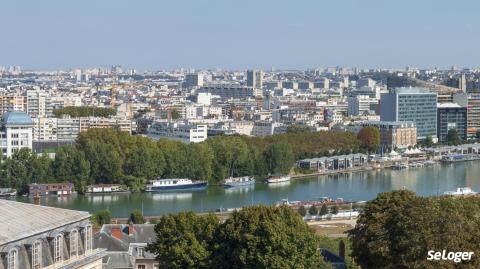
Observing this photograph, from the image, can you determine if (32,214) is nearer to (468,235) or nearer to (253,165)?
(468,235)

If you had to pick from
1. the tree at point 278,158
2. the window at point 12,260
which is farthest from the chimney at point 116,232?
the tree at point 278,158

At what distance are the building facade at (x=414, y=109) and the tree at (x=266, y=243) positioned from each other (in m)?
19.7

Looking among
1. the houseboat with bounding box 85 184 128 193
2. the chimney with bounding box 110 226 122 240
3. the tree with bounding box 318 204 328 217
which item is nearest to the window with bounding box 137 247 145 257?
the chimney with bounding box 110 226 122 240

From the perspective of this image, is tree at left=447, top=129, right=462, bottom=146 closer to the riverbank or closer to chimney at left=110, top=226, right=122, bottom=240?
the riverbank

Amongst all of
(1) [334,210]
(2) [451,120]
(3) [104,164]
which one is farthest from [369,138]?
(1) [334,210]

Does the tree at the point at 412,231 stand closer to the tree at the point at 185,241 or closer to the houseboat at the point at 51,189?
the tree at the point at 185,241

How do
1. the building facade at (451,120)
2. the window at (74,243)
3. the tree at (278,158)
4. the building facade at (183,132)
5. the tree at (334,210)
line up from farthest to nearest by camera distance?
the building facade at (451,120) < the building facade at (183,132) < the tree at (278,158) < the tree at (334,210) < the window at (74,243)

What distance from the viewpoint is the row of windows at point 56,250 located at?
507 cm

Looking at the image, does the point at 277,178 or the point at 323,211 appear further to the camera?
the point at 277,178

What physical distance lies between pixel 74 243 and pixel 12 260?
542mm

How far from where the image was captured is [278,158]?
747 inches

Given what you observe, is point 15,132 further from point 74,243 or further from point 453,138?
point 74,243

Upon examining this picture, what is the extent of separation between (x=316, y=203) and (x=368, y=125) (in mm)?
10715

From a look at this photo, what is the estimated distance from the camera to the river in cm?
1484
